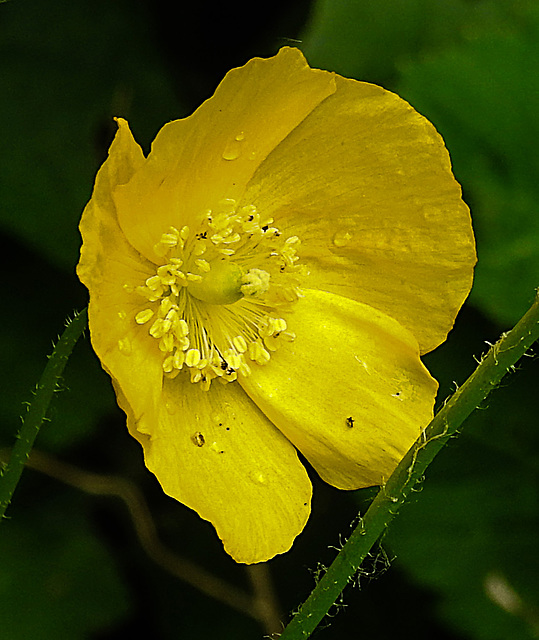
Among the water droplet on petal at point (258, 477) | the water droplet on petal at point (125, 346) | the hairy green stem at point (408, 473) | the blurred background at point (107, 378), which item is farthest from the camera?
the blurred background at point (107, 378)

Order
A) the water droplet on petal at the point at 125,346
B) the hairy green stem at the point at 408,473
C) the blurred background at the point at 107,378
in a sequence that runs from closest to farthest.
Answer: the hairy green stem at the point at 408,473 → the water droplet on petal at the point at 125,346 → the blurred background at the point at 107,378

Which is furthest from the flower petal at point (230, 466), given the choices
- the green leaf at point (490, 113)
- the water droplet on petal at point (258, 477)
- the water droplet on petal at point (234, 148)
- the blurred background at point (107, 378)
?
the green leaf at point (490, 113)

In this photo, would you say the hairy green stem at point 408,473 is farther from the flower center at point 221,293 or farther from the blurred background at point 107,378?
the blurred background at point 107,378

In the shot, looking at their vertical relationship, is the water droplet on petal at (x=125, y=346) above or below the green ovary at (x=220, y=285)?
below

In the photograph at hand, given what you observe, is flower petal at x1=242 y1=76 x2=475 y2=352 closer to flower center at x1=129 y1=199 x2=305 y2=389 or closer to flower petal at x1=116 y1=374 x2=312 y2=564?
flower center at x1=129 y1=199 x2=305 y2=389

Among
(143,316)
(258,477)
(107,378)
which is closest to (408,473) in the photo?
(258,477)
